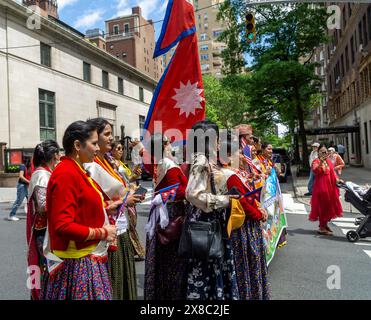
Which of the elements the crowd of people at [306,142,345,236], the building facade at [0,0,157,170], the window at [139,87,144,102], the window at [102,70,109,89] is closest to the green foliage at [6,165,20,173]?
the building facade at [0,0,157,170]

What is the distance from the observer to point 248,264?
361 centimetres

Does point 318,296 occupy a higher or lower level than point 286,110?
lower

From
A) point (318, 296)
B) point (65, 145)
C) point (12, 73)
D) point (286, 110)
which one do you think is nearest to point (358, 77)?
point (286, 110)

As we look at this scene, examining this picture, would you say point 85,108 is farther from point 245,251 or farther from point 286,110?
point 245,251

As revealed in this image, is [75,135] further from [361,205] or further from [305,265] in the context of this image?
[361,205]

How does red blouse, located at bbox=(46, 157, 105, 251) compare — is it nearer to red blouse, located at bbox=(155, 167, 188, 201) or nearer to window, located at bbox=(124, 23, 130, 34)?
red blouse, located at bbox=(155, 167, 188, 201)

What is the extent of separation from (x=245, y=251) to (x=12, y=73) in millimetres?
25247

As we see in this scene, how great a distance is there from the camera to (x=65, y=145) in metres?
2.66

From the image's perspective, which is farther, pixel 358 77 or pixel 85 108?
pixel 85 108

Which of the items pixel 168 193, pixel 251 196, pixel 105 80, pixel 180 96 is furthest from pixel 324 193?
pixel 105 80

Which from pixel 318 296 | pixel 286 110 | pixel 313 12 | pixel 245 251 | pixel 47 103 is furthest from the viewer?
pixel 47 103

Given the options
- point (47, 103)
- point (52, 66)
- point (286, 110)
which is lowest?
point (286, 110)

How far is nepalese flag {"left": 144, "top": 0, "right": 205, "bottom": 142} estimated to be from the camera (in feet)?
14.2
